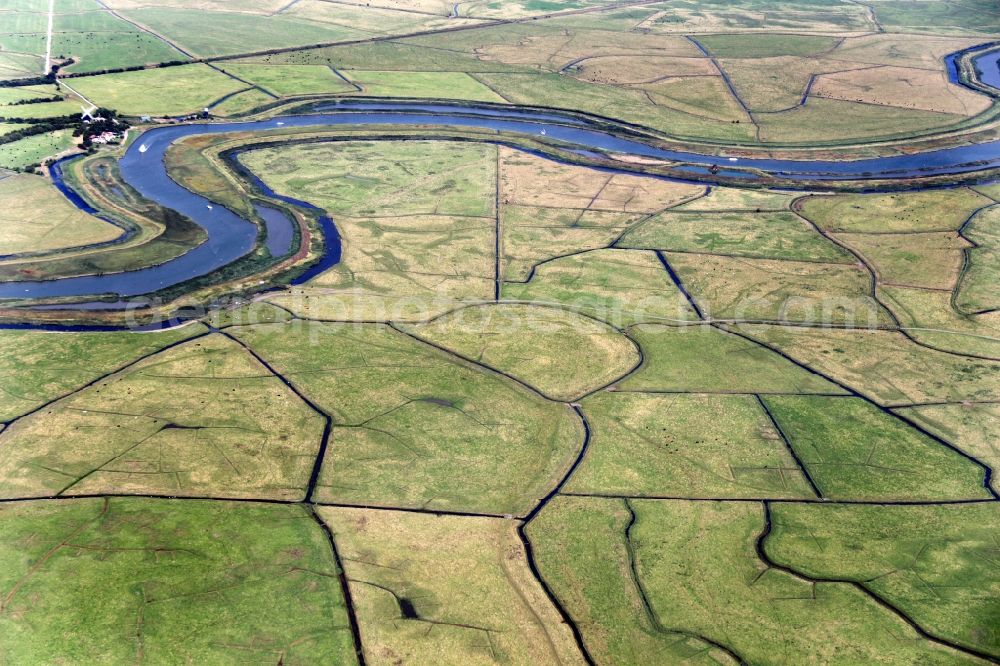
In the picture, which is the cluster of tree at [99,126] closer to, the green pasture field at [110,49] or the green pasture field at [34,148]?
the green pasture field at [34,148]

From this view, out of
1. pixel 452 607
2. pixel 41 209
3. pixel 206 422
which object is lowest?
pixel 452 607

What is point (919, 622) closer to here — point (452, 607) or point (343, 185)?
point (452, 607)

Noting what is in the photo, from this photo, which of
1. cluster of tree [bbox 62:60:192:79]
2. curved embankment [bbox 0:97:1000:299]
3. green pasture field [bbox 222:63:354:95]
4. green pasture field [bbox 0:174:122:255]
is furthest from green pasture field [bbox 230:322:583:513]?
cluster of tree [bbox 62:60:192:79]

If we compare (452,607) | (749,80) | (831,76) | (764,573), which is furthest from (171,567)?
(831,76)

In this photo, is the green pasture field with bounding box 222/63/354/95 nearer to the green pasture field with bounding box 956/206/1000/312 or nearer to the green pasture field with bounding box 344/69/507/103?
the green pasture field with bounding box 344/69/507/103

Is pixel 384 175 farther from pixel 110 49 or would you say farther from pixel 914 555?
pixel 110 49
